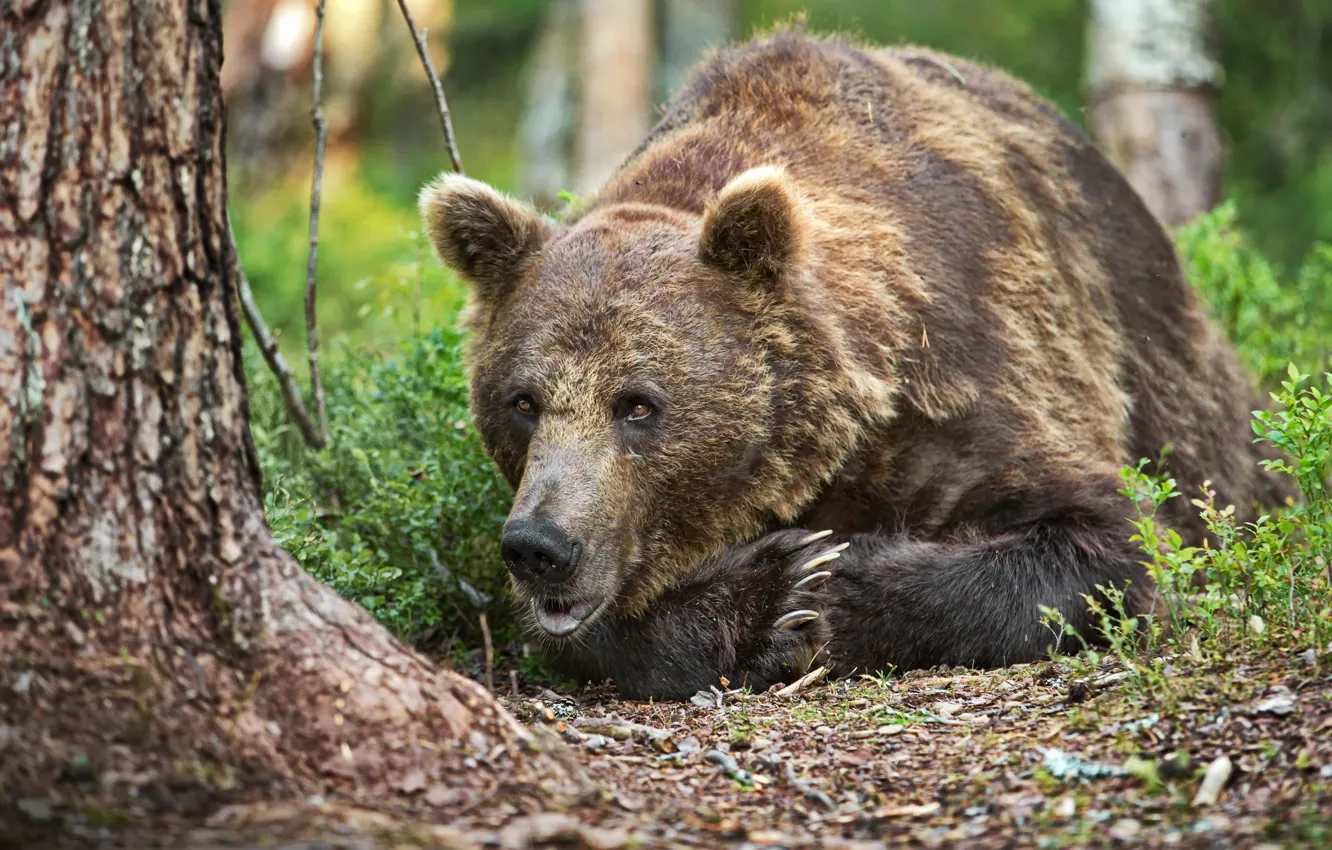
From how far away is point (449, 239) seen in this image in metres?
5.04

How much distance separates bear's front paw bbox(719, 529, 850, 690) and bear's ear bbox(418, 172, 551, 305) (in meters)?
1.27

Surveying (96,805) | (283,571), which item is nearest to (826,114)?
(283,571)

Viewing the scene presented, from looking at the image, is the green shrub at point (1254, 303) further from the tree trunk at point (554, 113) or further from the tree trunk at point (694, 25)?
the tree trunk at point (694, 25)

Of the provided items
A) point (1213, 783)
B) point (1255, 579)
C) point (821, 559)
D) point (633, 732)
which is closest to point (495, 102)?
point (821, 559)

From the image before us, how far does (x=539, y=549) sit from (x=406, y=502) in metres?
0.98

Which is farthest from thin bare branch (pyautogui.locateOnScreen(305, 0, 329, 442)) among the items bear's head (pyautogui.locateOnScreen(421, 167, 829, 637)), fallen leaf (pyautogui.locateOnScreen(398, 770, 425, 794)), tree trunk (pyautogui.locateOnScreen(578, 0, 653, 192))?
tree trunk (pyautogui.locateOnScreen(578, 0, 653, 192))

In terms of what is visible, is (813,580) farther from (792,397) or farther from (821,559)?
(792,397)

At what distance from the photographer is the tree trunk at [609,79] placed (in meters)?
17.2

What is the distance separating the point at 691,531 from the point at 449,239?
1333 mm

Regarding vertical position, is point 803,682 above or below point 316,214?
below

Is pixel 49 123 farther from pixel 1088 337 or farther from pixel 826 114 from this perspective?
pixel 1088 337

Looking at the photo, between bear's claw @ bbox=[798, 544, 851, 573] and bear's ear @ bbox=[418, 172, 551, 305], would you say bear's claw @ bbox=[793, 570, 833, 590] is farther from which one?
bear's ear @ bbox=[418, 172, 551, 305]

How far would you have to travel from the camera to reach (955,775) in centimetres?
318

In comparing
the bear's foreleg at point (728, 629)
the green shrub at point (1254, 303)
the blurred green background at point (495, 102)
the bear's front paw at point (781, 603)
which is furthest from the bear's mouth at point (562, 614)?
the green shrub at point (1254, 303)
